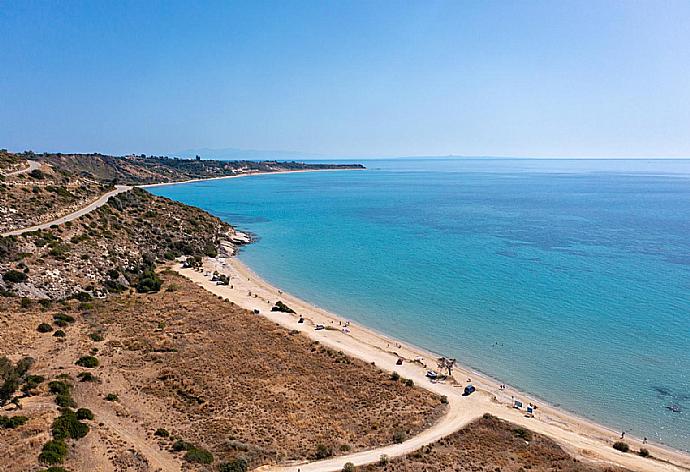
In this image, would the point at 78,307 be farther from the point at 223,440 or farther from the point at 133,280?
the point at 223,440

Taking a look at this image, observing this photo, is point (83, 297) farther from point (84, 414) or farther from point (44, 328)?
point (84, 414)

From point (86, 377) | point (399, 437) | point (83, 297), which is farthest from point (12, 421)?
point (83, 297)

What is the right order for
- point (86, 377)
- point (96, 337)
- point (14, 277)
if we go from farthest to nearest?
point (14, 277) < point (96, 337) < point (86, 377)

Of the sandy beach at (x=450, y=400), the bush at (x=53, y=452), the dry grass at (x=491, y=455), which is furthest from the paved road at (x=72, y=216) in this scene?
the dry grass at (x=491, y=455)

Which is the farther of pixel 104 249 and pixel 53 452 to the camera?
pixel 104 249

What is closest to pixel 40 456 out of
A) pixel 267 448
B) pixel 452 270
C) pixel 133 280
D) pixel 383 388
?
pixel 267 448

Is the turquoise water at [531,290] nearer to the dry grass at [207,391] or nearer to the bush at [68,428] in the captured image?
the dry grass at [207,391]
